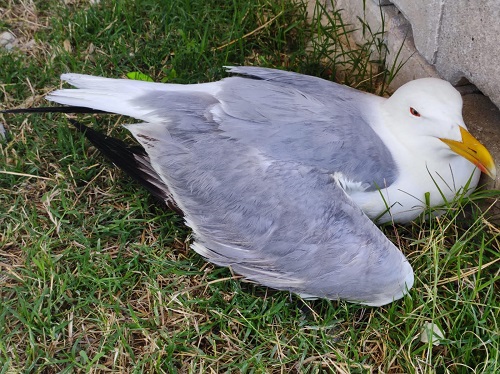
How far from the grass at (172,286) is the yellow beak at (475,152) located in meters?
→ 0.21

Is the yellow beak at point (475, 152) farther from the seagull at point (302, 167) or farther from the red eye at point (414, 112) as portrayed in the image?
the red eye at point (414, 112)

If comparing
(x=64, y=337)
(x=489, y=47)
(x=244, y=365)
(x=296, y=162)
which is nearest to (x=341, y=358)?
(x=244, y=365)

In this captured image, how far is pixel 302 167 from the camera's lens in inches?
81.8

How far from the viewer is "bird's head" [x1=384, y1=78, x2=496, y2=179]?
6.70 feet

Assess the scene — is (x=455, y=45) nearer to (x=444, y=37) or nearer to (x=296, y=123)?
(x=444, y=37)

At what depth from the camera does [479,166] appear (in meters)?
2.05

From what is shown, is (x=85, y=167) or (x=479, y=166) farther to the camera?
(x=85, y=167)

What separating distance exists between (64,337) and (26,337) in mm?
112

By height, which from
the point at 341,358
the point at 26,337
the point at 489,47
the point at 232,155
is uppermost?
the point at 489,47

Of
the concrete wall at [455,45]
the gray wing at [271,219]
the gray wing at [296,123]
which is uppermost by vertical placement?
the concrete wall at [455,45]

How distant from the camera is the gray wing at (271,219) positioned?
2.01m

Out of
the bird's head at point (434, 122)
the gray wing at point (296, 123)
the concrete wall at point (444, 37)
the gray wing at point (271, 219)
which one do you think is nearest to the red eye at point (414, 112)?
the bird's head at point (434, 122)

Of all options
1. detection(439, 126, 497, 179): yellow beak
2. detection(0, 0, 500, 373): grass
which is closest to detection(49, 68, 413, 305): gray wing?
detection(0, 0, 500, 373): grass

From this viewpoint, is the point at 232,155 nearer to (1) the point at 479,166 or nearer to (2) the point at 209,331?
(2) the point at 209,331
